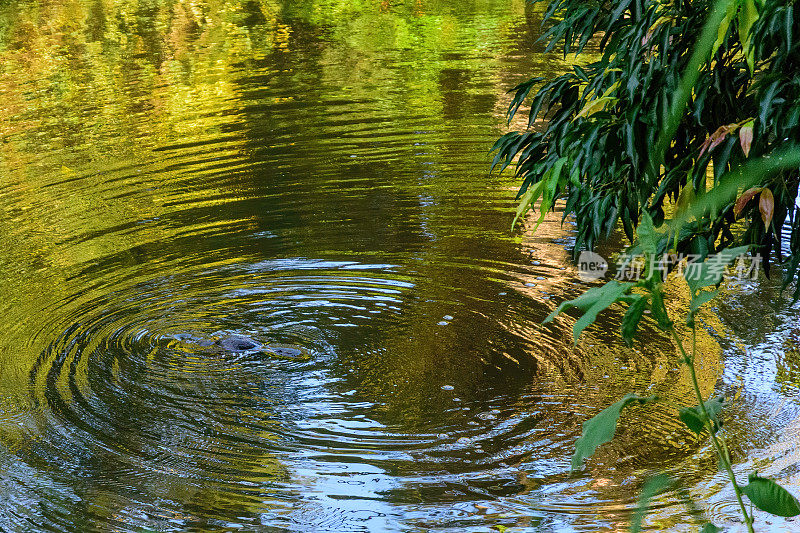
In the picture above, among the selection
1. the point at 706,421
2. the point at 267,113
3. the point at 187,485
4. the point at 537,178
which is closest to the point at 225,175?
the point at 267,113

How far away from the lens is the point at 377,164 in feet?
26.4

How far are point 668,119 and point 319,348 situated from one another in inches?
122

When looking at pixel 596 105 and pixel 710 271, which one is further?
pixel 596 105

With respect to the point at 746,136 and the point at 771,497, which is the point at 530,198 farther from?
the point at 771,497

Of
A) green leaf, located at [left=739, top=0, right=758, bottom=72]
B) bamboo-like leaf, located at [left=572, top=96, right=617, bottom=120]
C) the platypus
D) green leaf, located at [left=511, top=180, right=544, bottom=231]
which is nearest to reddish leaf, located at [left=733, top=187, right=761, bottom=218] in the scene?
green leaf, located at [left=739, top=0, right=758, bottom=72]

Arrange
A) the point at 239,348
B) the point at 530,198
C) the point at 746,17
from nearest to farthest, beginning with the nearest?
the point at 746,17
the point at 530,198
the point at 239,348

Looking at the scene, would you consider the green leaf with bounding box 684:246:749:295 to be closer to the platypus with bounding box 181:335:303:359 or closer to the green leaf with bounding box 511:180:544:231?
the green leaf with bounding box 511:180:544:231

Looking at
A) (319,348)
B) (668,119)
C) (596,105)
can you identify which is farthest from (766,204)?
(319,348)

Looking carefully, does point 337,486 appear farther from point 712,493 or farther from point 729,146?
point 729,146

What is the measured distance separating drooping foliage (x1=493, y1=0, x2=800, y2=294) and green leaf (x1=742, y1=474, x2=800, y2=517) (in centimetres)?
77

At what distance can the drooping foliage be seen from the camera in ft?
7.66

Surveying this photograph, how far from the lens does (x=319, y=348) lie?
4.96 metres

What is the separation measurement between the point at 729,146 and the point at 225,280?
3.95m

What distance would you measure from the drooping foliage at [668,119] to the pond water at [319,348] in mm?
1221
